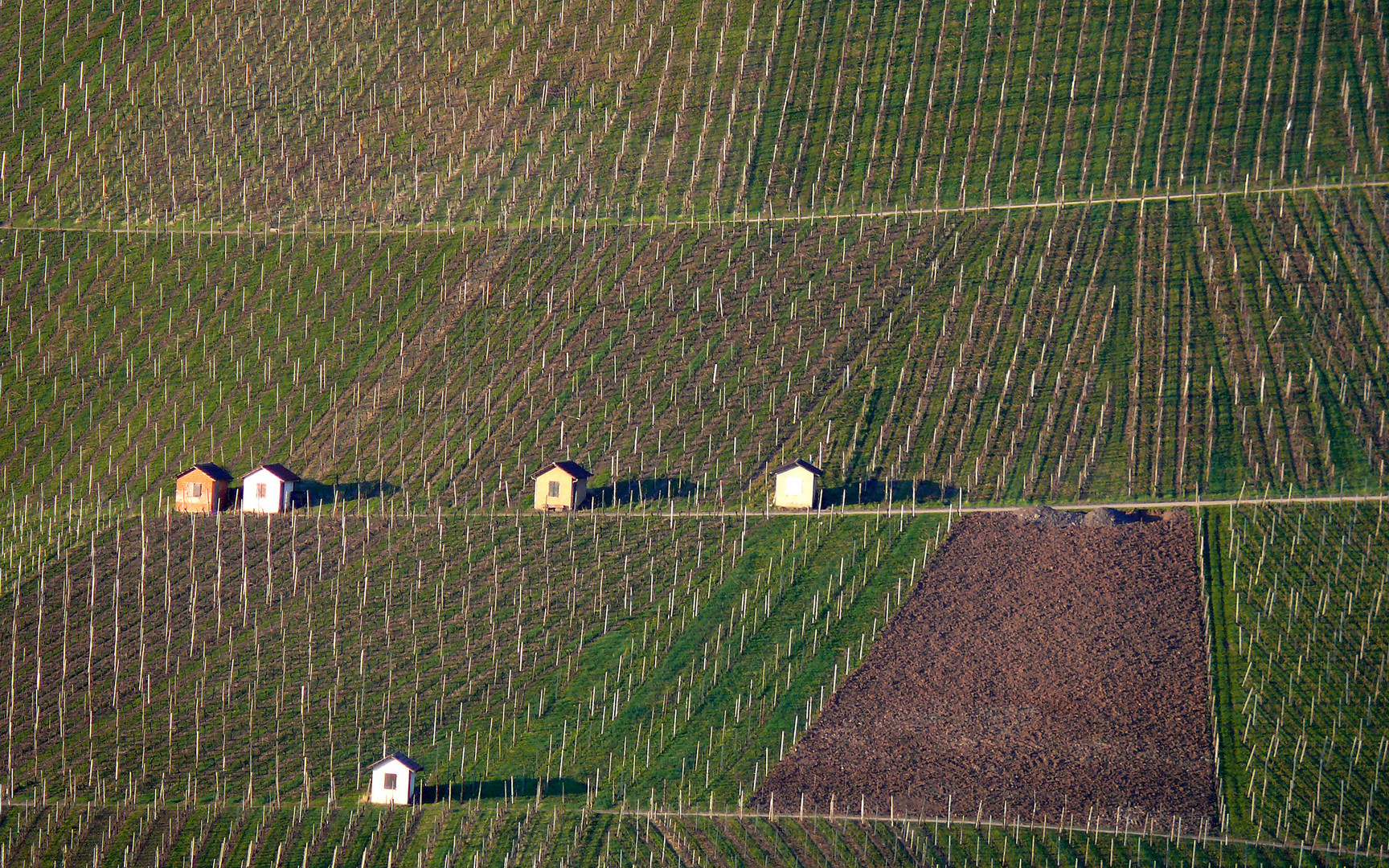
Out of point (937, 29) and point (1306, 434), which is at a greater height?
point (937, 29)

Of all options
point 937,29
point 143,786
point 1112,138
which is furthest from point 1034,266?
point 143,786

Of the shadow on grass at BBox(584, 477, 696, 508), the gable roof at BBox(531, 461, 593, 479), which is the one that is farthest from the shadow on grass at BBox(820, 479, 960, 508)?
the gable roof at BBox(531, 461, 593, 479)

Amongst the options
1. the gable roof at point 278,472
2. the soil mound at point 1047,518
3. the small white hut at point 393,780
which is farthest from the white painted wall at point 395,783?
the soil mound at point 1047,518

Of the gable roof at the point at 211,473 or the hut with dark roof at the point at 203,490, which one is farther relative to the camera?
the gable roof at the point at 211,473

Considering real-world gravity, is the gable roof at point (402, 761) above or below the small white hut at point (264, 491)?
below

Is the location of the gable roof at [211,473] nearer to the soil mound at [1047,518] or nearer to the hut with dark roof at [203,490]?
the hut with dark roof at [203,490]

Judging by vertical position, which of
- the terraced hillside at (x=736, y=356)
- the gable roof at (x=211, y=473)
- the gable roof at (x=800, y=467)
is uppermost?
the terraced hillside at (x=736, y=356)

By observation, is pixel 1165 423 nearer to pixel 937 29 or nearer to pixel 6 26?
pixel 937 29
